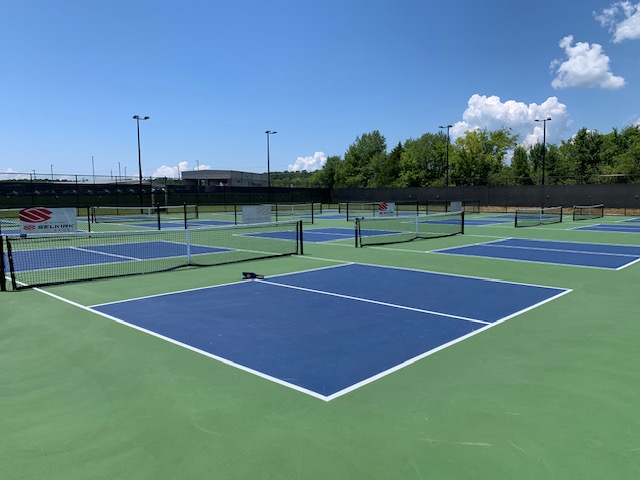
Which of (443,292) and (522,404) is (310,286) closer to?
(443,292)

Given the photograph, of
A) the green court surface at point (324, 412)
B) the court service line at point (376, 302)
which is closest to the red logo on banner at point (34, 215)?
the court service line at point (376, 302)

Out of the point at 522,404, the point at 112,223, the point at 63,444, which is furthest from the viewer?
the point at 112,223

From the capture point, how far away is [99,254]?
17.0 m

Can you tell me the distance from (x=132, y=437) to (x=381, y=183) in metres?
90.7

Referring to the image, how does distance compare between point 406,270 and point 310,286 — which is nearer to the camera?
point 310,286

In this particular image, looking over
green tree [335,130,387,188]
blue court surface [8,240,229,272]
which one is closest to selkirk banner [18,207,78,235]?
blue court surface [8,240,229,272]

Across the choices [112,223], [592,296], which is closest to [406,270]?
[592,296]

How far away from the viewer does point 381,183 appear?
305 ft

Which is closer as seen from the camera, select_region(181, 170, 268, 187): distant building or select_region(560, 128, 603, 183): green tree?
select_region(560, 128, 603, 183): green tree

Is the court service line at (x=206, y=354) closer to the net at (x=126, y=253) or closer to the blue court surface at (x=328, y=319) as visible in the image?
the blue court surface at (x=328, y=319)

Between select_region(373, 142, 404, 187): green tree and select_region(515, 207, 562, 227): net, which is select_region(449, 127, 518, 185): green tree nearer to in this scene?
select_region(373, 142, 404, 187): green tree

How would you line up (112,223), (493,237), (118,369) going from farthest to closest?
(112,223) → (493,237) → (118,369)

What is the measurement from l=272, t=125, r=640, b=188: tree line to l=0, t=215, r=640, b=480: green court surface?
172ft

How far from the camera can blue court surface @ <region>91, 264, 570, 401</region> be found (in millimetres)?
5984
